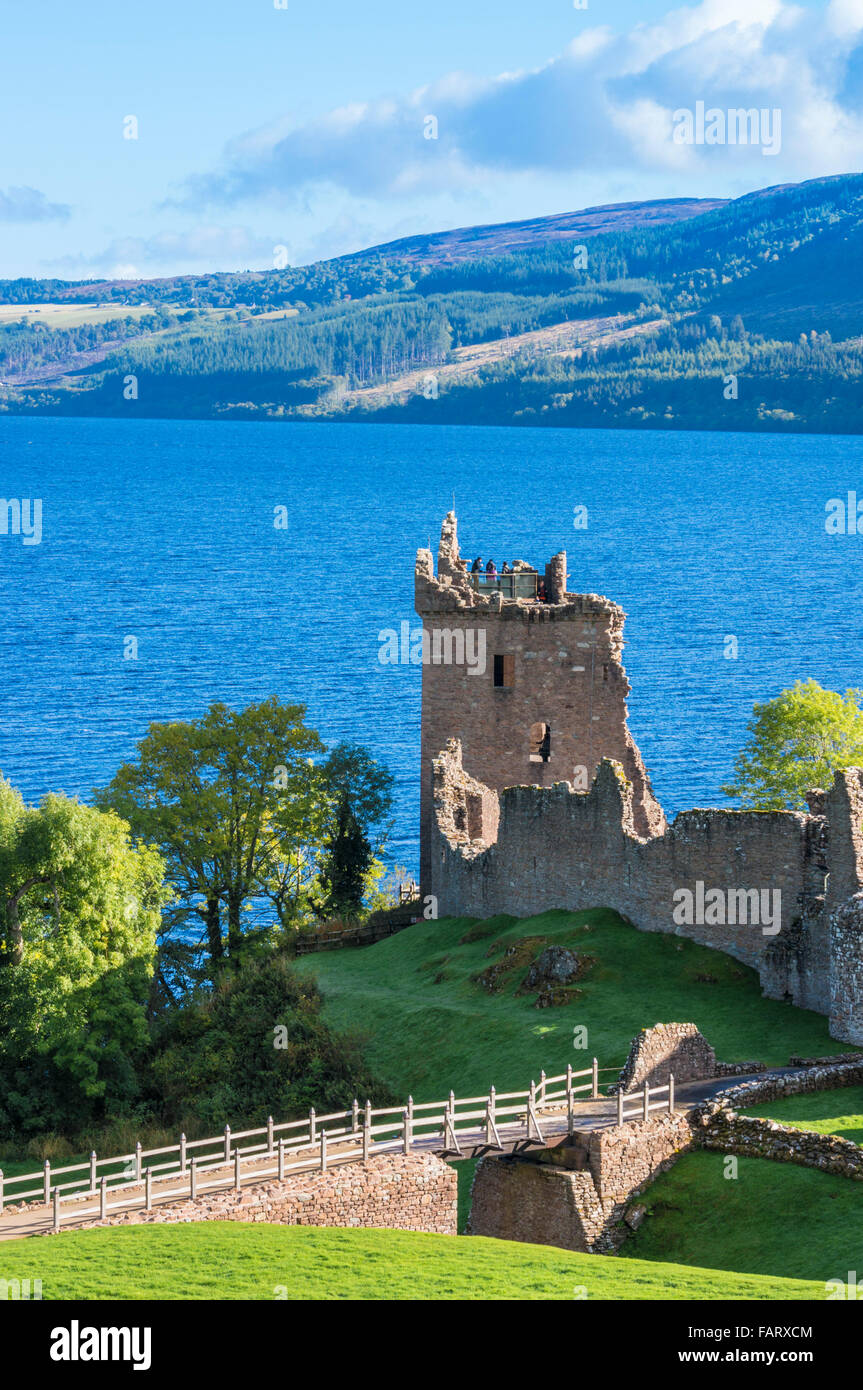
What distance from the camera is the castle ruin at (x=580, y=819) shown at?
45.7m

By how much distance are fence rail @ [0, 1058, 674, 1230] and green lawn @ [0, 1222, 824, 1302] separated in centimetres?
171

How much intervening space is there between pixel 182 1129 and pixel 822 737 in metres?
27.0

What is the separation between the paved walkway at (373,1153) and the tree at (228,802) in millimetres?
28358

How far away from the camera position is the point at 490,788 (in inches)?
2566

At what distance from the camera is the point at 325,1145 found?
36406 mm

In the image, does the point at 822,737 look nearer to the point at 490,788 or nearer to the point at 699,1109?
the point at 490,788

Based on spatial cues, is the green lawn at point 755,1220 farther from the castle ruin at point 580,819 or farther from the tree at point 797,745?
the tree at point 797,745

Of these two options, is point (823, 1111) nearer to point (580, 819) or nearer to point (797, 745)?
point (580, 819)

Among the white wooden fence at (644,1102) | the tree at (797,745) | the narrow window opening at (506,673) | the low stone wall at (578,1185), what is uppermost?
the narrow window opening at (506,673)

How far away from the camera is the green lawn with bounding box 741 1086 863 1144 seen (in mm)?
36938

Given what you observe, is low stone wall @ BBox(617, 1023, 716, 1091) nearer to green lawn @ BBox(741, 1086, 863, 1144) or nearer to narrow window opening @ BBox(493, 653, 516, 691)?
green lawn @ BBox(741, 1086, 863, 1144)

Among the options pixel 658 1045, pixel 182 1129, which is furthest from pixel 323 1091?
pixel 658 1045

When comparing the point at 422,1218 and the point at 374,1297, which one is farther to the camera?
the point at 422,1218

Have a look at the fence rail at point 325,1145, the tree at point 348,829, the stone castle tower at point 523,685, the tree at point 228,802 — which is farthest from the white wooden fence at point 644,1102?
the tree at point 228,802
